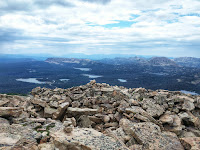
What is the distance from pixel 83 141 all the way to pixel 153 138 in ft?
19.1

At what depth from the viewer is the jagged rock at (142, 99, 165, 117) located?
17836mm

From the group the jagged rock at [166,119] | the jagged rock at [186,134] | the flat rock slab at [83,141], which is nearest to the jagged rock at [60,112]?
the flat rock slab at [83,141]

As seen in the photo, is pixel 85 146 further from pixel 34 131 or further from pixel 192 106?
pixel 192 106

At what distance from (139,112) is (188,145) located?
231 inches

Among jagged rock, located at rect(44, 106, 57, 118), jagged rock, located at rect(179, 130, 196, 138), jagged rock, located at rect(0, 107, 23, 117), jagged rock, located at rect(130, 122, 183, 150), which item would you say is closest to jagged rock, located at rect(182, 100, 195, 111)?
jagged rock, located at rect(179, 130, 196, 138)

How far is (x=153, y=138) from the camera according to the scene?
1255 cm

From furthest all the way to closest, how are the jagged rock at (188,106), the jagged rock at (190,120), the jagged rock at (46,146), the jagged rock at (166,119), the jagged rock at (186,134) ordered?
the jagged rock at (188,106) → the jagged rock at (190,120) → the jagged rock at (166,119) → the jagged rock at (186,134) → the jagged rock at (46,146)

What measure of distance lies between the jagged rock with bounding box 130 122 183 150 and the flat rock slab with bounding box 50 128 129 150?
7.97 ft

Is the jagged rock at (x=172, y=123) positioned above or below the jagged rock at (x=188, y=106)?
below

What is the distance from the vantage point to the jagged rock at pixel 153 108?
17836 mm

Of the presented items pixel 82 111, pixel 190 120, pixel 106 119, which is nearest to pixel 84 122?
pixel 82 111

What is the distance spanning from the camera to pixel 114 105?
2017 centimetres

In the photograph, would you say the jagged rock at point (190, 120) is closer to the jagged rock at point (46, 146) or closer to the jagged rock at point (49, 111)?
the jagged rock at point (46, 146)

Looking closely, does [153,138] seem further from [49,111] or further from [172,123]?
[49,111]
